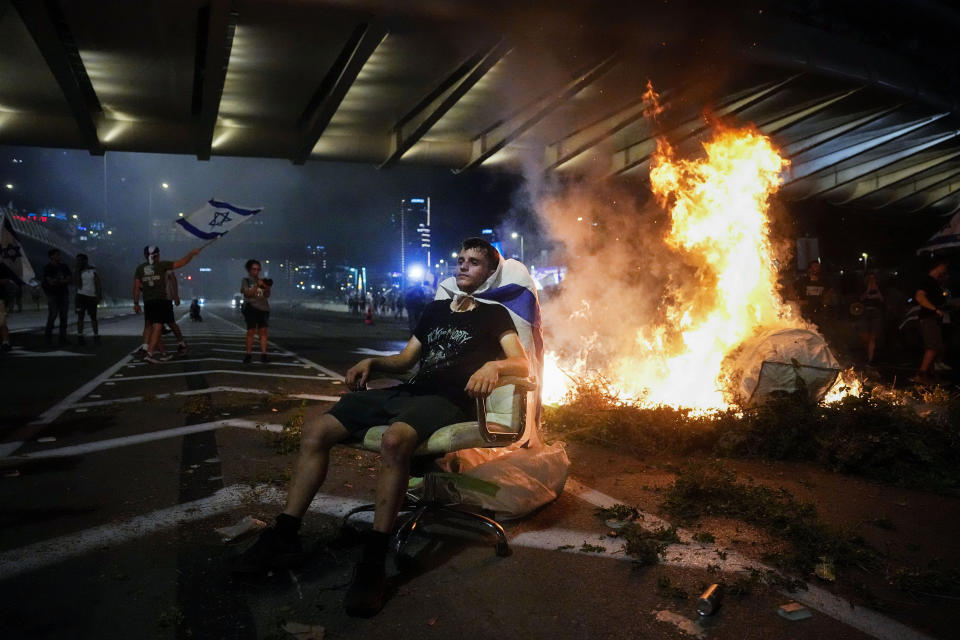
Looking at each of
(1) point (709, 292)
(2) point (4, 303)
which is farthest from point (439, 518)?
(2) point (4, 303)

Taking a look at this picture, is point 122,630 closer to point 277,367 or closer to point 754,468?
point 754,468

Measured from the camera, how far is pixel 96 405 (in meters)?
7.05

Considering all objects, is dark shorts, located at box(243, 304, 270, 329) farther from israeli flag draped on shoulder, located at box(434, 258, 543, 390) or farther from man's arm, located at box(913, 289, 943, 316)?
man's arm, located at box(913, 289, 943, 316)

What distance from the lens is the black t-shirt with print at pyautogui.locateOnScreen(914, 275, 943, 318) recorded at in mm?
9500

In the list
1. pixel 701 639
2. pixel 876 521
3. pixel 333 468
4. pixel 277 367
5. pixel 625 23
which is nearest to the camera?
pixel 701 639

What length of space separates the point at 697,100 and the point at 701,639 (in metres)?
12.6

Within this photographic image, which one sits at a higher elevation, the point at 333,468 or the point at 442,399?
the point at 442,399

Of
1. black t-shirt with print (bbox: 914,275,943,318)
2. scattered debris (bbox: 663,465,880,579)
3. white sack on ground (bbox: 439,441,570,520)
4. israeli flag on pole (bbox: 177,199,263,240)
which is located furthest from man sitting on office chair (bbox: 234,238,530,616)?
israeli flag on pole (bbox: 177,199,263,240)

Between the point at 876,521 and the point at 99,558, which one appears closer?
the point at 99,558

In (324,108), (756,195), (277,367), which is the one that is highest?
(324,108)

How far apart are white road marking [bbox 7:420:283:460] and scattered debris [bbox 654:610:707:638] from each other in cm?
429

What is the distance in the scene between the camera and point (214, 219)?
1259 cm

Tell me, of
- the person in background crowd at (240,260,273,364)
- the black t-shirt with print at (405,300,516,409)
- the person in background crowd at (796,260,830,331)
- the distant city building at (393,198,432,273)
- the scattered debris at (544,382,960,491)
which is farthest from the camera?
the distant city building at (393,198,432,273)

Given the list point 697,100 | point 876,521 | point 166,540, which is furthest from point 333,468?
point 697,100
